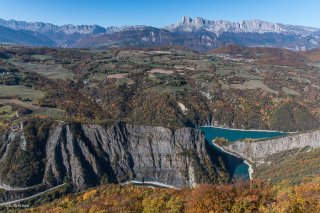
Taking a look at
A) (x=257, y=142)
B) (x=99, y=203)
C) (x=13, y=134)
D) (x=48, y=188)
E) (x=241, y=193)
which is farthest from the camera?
(x=257, y=142)

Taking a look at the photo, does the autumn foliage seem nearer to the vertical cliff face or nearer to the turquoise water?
the vertical cliff face

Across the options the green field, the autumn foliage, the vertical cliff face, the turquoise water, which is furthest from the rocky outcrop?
the green field

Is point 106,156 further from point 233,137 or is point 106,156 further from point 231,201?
point 231,201

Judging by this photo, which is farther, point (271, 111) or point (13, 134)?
point (271, 111)

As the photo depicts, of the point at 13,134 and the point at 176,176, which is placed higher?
the point at 13,134

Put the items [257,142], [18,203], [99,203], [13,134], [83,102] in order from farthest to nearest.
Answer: [83,102], [257,142], [13,134], [18,203], [99,203]

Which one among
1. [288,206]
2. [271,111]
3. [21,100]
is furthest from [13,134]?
[271,111]

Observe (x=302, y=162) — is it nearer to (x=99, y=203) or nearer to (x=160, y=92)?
(x=99, y=203)

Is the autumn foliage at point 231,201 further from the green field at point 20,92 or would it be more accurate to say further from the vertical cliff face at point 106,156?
the green field at point 20,92

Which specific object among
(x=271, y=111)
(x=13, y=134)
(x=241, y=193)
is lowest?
(x=271, y=111)
